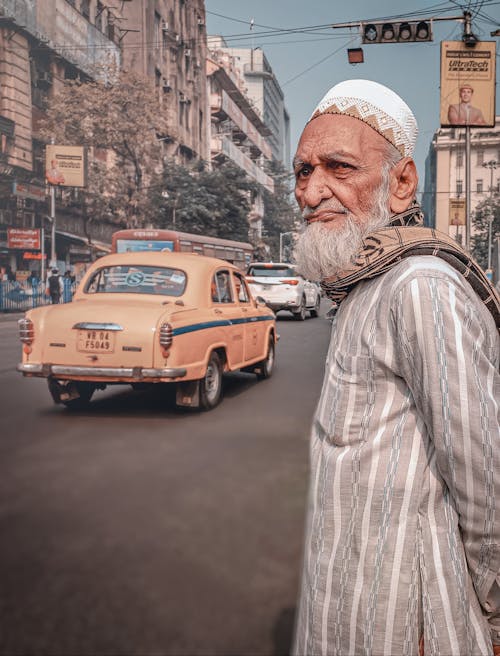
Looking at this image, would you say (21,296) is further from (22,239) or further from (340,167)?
(340,167)

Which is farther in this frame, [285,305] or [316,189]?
[285,305]

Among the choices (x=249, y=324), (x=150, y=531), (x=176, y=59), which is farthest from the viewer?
(x=176, y=59)

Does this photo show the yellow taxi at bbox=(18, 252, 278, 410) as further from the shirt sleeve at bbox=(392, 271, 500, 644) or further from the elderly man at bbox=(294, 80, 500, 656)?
the shirt sleeve at bbox=(392, 271, 500, 644)

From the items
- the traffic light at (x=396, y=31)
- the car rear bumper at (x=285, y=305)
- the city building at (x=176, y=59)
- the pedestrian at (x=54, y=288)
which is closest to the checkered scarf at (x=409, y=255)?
the traffic light at (x=396, y=31)

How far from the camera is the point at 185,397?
7027mm

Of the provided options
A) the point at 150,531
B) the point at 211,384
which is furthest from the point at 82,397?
the point at 150,531

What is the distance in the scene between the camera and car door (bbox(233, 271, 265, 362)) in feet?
28.4

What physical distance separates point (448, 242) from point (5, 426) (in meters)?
6.07

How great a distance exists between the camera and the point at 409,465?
47.6 inches

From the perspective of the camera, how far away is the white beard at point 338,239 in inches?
55.1

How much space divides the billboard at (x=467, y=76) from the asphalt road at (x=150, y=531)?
438 inches

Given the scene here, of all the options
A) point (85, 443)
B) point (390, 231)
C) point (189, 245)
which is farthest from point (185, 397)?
point (189, 245)

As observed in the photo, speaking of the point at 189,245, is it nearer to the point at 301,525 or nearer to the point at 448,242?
the point at 301,525

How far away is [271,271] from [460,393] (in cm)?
2054
